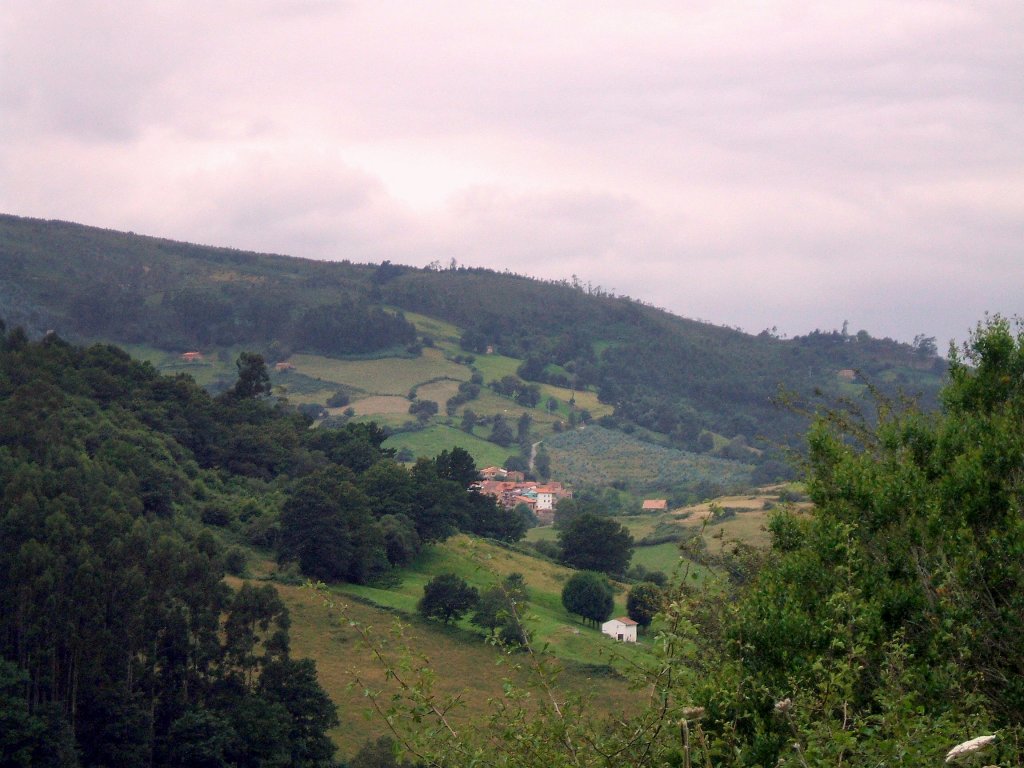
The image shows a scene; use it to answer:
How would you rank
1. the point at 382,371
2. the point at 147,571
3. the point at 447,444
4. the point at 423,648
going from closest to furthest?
the point at 147,571, the point at 423,648, the point at 447,444, the point at 382,371

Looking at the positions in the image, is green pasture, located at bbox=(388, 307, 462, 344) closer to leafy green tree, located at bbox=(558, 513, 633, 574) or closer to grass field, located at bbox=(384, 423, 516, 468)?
grass field, located at bbox=(384, 423, 516, 468)

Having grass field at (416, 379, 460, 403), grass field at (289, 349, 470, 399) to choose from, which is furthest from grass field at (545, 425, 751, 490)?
grass field at (289, 349, 470, 399)

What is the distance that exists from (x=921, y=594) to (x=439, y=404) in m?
94.0

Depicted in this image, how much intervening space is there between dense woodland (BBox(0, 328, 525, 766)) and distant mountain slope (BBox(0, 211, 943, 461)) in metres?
63.5

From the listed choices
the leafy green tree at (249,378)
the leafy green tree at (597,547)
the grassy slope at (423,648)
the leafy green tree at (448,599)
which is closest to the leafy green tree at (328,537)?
the grassy slope at (423,648)

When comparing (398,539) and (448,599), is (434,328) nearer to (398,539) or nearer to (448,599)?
(398,539)

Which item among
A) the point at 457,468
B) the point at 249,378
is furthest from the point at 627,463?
the point at 457,468

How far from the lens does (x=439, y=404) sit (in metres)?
101

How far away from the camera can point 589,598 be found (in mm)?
39219

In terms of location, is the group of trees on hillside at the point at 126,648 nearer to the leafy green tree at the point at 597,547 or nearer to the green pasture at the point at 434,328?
the leafy green tree at the point at 597,547

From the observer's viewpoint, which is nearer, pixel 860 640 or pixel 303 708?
pixel 860 640

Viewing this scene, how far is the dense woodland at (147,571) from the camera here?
23000mm

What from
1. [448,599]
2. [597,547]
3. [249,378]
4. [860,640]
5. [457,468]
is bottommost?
[597,547]

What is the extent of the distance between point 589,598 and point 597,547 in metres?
9.16
